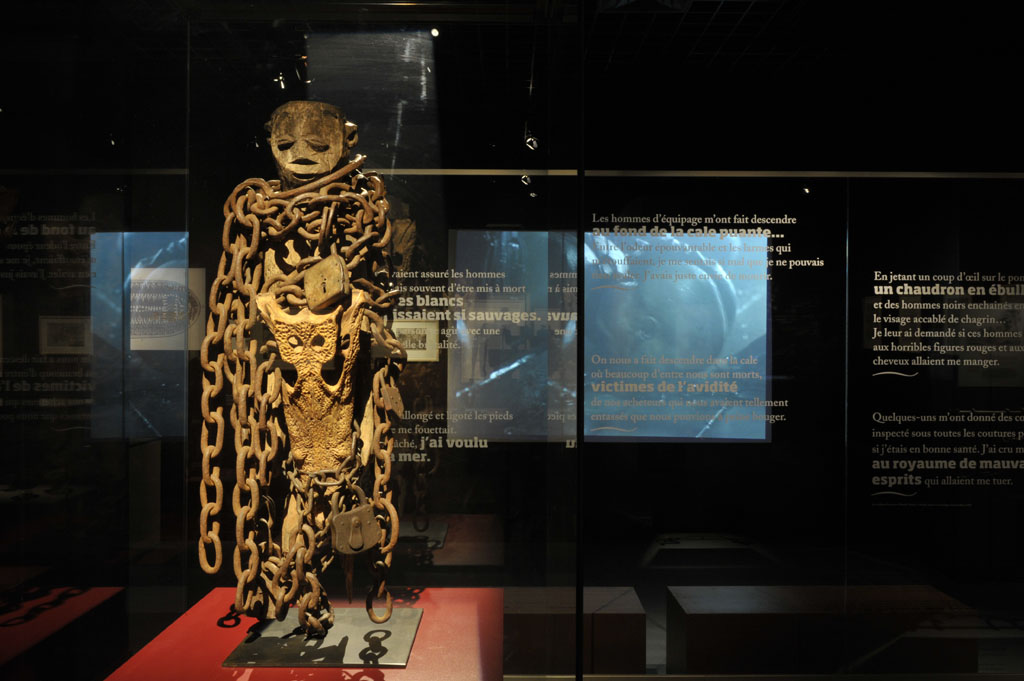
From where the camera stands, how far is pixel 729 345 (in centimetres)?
190

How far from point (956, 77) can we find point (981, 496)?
45.9 inches

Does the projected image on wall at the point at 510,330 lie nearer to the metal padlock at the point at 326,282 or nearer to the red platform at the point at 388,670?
the metal padlock at the point at 326,282

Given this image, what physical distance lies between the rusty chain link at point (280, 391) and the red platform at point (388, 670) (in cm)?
10

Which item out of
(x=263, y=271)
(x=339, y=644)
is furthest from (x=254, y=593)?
(x=263, y=271)

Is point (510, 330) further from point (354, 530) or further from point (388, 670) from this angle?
point (388, 670)

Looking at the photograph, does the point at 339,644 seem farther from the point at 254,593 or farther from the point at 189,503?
the point at 189,503

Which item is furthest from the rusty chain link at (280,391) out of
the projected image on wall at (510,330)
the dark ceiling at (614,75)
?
the dark ceiling at (614,75)

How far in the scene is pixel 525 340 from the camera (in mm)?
1582

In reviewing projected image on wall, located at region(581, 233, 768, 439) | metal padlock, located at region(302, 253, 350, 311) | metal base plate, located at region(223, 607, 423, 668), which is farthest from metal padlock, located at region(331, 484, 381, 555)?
projected image on wall, located at region(581, 233, 768, 439)

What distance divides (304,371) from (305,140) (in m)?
0.50

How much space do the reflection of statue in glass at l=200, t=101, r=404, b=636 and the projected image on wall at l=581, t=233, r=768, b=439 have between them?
0.67m

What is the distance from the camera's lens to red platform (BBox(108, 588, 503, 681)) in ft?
4.48

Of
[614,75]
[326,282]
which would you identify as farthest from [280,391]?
[614,75]

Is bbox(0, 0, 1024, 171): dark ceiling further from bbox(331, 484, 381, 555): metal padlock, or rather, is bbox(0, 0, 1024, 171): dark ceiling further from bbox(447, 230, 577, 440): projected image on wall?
bbox(331, 484, 381, 555): metal padlock
